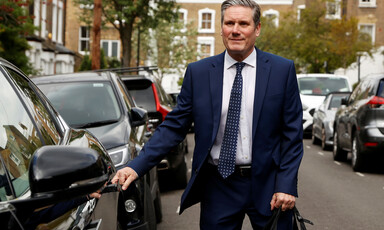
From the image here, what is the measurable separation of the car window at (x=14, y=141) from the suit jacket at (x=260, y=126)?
1.01m

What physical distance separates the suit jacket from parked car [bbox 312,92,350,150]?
14.1 meters

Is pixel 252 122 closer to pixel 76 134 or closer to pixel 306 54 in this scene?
pixel 76 134

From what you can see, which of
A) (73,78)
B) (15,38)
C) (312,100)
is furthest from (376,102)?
(312,100)

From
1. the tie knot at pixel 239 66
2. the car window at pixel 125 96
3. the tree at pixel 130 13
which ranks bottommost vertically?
the car window at pixel 125 96

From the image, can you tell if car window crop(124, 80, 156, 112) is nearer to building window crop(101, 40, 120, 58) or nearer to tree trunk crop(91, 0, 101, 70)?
tree trunk crop(91, 0, 101, 70)

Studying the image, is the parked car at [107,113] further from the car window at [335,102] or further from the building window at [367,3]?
the building window at [367,3]

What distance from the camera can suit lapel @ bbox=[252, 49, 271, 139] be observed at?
4.18 meters

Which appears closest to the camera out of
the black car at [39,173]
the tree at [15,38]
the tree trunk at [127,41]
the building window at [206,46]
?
the black car at [39,173]

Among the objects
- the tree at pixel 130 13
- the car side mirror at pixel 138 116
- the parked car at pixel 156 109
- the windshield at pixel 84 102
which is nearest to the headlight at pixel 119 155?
the car side mirror at pixel 138 116

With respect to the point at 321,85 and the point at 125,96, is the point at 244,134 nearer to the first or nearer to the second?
the point at 125,96

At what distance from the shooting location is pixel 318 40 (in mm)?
50625

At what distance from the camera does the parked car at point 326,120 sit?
720 inches

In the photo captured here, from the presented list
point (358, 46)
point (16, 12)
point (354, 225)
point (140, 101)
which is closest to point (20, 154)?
point (354, 225)

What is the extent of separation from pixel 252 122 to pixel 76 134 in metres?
1.00
